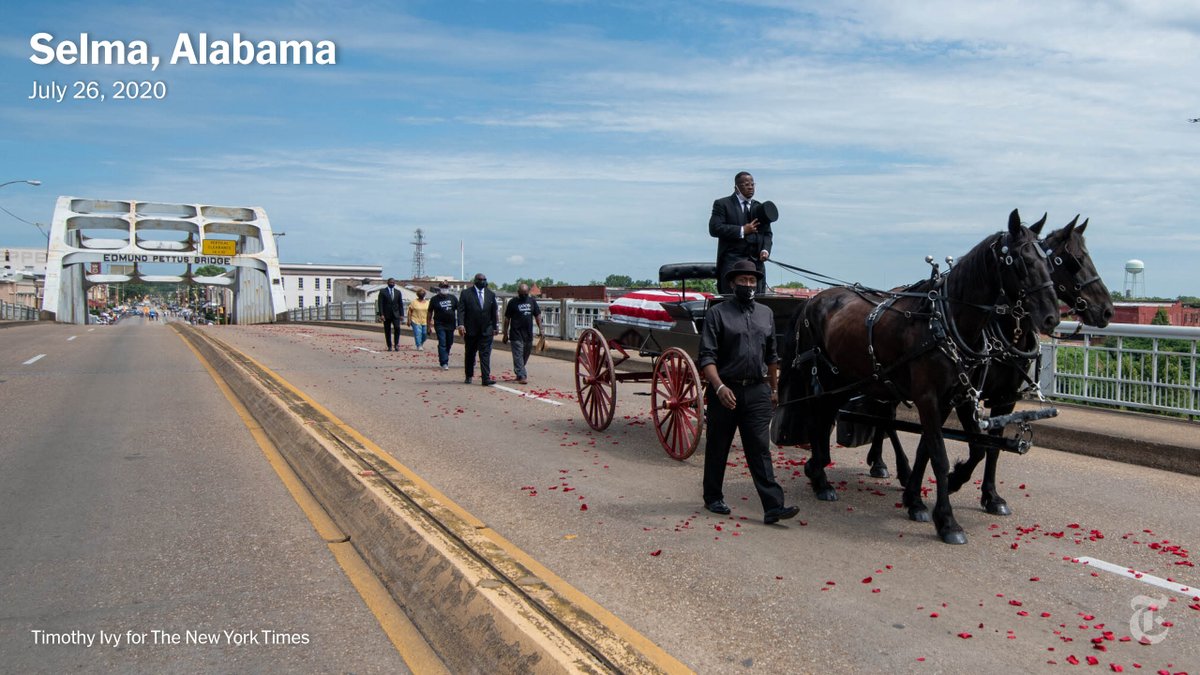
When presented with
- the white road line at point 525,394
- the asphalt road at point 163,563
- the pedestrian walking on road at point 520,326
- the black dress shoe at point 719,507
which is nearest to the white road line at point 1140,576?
the black dress shoe at point 719,507

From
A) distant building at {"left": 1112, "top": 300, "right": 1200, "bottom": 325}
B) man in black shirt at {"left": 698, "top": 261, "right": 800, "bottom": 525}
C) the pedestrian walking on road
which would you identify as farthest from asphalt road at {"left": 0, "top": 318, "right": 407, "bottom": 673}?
distant building at {"left": 1112, "top": 300, "right": 1200, "bottom": 325}

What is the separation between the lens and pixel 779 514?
240 inches

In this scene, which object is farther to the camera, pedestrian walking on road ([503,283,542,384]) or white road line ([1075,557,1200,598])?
pedestrian walking on road ([503,283,542,384])

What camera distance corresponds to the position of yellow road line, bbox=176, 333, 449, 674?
4203 millimetres

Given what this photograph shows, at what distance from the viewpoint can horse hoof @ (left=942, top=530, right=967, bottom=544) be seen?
5.78 metres

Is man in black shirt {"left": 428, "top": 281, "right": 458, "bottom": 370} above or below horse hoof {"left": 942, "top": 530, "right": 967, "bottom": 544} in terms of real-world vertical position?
above

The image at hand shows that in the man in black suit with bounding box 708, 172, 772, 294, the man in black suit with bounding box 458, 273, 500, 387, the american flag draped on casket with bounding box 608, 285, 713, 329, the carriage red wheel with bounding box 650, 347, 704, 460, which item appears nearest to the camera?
the carriage red wheel with bounding box 650, 347, 704, 460

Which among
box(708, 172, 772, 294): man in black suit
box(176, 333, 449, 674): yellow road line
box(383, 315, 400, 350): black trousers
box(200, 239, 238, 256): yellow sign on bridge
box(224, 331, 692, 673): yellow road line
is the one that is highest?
box(200, 239, 238, 256): yellow sign on bridge

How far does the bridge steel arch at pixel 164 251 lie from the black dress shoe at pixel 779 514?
90976 millimetres

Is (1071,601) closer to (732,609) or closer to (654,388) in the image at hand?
(732,609)

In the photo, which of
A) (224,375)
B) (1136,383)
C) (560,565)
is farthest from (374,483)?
(224,375)

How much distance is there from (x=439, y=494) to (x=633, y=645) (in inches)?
122

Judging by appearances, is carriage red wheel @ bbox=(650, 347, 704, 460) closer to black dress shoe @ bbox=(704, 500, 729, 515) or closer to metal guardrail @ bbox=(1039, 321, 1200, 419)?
black dress shoe @ bbox=(704, 500, 729, 515)

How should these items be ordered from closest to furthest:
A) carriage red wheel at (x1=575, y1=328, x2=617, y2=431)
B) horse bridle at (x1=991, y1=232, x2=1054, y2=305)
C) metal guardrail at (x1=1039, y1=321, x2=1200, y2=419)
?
horse bridle at (x1=991, y1=232, x2=1054, y2=305), metal guardrail at (x1=1039, y1=321, x2=1200, y2=419), carriage red wheel at (x1=575, y1=328, x2=617, y2=431)
